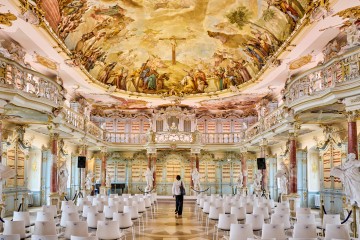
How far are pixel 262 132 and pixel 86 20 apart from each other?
13.1 meters

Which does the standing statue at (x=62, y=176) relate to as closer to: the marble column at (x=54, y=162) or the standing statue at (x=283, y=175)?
the marble column at (x=54, y=162)

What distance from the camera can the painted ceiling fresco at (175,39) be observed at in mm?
21562

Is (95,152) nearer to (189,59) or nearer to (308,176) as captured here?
(189,59)

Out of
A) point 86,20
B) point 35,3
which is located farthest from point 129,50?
point 35,3

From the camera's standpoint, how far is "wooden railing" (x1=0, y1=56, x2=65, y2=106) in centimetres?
1497

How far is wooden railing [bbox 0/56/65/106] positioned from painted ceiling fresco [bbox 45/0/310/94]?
Result: 3.85 metres

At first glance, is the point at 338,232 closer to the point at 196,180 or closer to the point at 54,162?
the point at 54,162

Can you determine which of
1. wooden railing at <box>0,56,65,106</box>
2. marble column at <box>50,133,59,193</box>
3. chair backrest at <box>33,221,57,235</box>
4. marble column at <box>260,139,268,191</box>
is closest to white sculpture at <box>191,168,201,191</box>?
marble column at <box>260,139,268,191</box>

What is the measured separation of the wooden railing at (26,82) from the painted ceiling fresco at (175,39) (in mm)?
3853

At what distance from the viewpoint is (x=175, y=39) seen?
2805cm

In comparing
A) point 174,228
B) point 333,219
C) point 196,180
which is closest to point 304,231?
point 333,219

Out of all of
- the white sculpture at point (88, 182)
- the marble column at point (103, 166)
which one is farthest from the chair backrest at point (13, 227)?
the marble column at point (103, 166)

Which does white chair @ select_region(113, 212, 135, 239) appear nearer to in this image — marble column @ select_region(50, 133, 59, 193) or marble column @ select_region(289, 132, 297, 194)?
marble column @ select_region(50, 133, 59, 193)

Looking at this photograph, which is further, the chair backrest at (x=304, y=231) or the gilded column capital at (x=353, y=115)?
the gilded column capital at (x=353, y=115)
